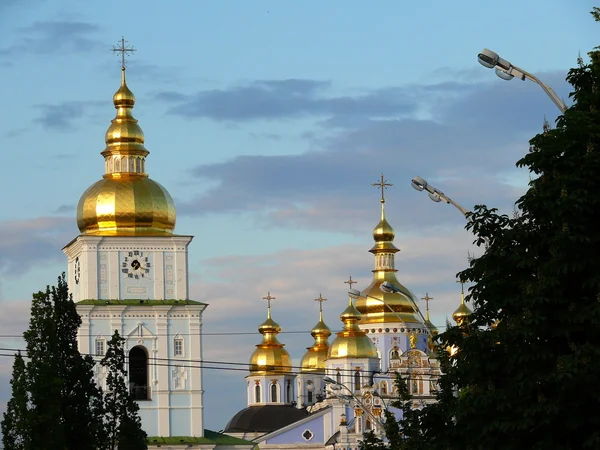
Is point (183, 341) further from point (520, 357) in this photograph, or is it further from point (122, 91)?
point (520, 357)

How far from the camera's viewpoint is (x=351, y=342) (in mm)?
103438

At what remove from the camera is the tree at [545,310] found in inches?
870

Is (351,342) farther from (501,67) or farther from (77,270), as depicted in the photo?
(501,67)

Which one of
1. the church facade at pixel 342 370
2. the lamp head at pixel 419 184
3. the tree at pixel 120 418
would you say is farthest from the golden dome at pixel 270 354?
the lamp head at pixel 419 184

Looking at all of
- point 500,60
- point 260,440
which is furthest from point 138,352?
point 500,60

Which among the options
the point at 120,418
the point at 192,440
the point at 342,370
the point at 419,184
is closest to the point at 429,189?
the point at 419,184

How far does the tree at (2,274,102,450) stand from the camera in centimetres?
3838

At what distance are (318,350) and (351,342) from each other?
10664mm

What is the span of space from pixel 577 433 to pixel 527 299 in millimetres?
1532

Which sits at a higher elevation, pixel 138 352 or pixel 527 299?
pixel 138 352

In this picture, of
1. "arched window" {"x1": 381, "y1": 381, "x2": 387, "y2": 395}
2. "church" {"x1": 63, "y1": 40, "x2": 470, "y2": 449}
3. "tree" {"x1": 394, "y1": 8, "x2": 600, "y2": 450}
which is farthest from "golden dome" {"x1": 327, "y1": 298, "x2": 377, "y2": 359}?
"tree" {"x1": 394, "y1": 8, "x2": 600, "y2": 450}

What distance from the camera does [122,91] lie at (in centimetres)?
7625

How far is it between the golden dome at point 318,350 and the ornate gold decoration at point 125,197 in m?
38.0

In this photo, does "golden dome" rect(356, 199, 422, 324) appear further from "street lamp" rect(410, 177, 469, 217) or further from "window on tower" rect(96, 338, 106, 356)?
"street lamp" rect(410, 177, 469, 217)
